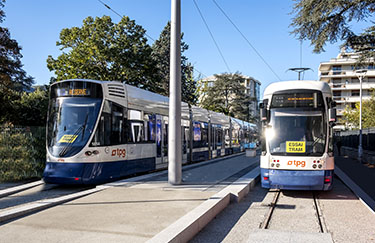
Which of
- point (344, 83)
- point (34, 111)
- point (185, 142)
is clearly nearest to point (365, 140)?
point (185, 142)

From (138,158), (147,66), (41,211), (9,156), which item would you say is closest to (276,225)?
(41,211)

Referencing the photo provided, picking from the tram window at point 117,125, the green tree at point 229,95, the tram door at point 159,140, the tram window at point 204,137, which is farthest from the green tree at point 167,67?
the tram window at point 117,125

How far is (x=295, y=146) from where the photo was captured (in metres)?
10.0

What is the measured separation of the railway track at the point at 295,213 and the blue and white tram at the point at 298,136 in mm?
489

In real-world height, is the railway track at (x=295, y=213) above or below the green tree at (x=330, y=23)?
below

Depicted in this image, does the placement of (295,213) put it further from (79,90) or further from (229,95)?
(229,95)

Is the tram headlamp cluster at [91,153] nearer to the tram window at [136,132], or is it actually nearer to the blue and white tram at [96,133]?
the blue and white tram at [96,133]

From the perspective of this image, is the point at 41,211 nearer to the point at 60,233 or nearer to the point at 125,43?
the point at 60,233

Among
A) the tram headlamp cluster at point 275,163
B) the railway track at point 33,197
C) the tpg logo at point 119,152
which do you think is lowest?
the railway track at point 33,197

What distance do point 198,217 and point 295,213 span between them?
291 cm

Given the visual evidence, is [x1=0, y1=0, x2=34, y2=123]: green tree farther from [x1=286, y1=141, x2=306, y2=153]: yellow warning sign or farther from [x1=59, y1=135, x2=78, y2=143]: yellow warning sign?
[x1=286, y1=141, x2=306, y2=153]: yellow warning sign

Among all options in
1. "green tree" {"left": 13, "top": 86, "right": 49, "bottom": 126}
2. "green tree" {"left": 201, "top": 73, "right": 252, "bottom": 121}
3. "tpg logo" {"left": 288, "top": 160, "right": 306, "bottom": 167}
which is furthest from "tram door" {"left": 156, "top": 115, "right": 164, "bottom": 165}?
"green tree" {"left": 201, "top": 73, "right": 252, "bottom": 121}

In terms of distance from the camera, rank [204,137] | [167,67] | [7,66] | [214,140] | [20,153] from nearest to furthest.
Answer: [20,153] < [7,66] < [204,137] < [214,140] < [167,67]

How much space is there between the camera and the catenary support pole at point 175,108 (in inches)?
412
